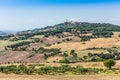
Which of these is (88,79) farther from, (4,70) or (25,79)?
(4,70)

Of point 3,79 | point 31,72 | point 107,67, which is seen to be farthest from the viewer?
point 107,67

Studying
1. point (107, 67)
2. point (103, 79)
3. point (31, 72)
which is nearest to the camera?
point (103, 79)

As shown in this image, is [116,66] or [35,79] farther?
[116,66]

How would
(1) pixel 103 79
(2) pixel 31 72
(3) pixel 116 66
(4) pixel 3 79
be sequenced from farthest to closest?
(3) pixel 116 66, (2) pixel 31 72, (1) pixel 103 79, (4) pixel 3 79

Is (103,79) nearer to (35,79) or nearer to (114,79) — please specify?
(114,79)

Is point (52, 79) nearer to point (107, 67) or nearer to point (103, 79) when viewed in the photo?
point (103, 79)

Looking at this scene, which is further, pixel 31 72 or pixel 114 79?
pixel 31 72

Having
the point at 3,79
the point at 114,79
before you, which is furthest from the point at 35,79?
the point at 114,79

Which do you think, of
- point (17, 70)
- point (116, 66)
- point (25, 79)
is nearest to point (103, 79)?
point (25, 79)
